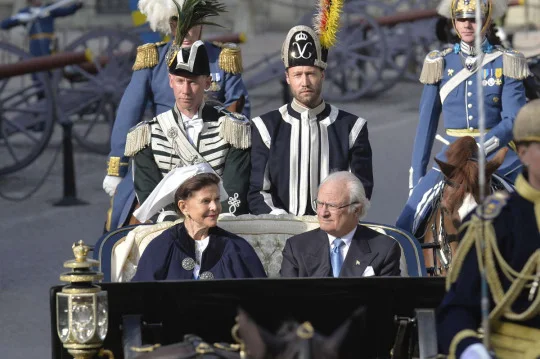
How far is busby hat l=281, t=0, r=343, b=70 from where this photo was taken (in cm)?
852

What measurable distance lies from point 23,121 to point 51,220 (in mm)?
1911

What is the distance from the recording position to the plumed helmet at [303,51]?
27.9 feet

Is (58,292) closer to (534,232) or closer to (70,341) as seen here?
(70,341)

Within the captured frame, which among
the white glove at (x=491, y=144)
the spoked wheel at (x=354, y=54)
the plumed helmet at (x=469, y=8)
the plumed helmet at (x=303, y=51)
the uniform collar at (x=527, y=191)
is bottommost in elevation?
the uniform collar at (x=527, y=191)

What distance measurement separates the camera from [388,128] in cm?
2116

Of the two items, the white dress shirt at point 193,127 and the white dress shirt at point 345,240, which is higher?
the white dress shirt at point 193,127

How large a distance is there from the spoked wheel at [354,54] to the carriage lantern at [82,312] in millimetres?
17488

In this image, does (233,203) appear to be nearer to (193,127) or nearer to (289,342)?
(193,127)

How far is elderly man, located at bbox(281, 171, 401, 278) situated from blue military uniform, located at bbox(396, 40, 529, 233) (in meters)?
2.07

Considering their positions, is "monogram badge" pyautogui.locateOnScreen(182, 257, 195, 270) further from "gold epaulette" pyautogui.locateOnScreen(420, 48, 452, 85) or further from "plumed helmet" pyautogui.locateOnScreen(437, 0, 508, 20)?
"gold epaulette" pyautogui.locateOnScreen(420, 48, 452, 85)

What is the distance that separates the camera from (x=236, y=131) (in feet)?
28.4

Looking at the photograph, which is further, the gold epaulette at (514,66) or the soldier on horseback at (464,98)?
the gold epaulette at (514,66)

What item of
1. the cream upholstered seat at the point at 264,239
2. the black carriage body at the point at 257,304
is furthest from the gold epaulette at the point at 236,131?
the black carriage body at the point at 257,304

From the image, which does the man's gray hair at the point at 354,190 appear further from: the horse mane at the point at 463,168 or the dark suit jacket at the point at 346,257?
the horse mane at the point at 463,168
